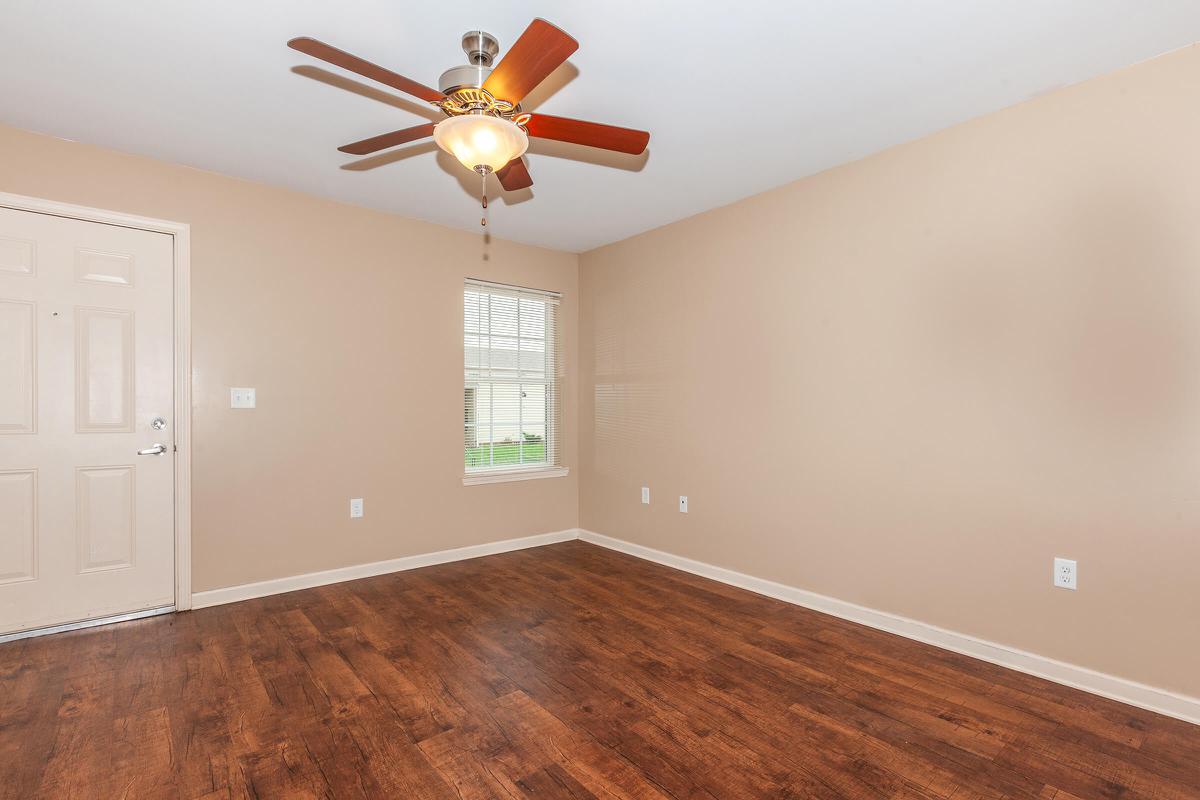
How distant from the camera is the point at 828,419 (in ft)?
10.7

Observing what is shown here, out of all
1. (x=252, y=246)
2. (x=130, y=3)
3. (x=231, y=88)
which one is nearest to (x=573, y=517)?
(x=252, y=246)

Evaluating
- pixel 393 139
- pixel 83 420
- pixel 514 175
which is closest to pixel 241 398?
pixel 83 420

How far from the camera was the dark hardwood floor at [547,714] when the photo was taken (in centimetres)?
179

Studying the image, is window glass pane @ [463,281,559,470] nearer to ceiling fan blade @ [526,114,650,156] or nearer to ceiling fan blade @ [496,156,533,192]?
ceiling fan blade @ [496,156,533,192]

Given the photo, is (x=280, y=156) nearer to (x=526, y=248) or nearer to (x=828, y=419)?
(x=526, y=248)

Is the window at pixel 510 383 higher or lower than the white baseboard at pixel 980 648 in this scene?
higher

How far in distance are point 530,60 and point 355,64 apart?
0.50 meters

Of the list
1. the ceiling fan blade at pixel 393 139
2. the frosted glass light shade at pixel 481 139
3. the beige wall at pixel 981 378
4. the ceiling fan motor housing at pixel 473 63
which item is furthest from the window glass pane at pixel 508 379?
the frosted glass light shade at pixel 481 139

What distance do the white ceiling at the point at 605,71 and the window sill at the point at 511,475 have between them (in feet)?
7.09

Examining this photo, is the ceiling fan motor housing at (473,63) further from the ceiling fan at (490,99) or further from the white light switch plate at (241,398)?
the white light switch plate at (241,398)

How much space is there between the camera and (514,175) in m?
2.45

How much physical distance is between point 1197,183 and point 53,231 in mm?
5013

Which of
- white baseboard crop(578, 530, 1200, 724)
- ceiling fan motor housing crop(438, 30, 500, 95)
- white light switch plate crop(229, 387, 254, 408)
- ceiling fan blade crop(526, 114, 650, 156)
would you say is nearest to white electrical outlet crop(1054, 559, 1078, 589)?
white baseboard crop(578, 530, 1200, 724)

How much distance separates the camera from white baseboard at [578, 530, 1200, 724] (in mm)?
2191
